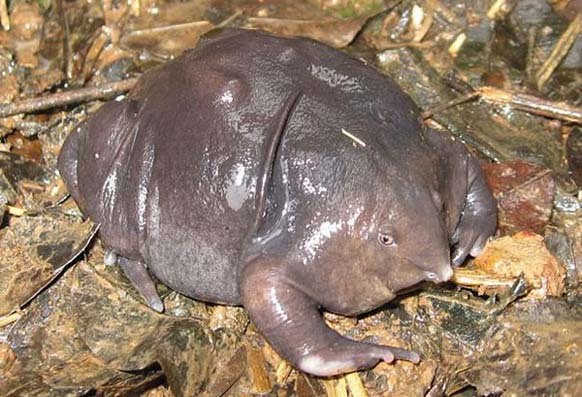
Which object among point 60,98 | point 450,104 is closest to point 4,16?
point 60,98

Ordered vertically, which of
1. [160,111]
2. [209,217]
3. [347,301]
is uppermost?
[160,111]

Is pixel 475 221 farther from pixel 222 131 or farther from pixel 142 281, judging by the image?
pixel 142 281

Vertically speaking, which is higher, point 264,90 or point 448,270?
point 264,90

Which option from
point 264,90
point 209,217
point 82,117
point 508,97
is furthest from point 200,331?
point 508,97

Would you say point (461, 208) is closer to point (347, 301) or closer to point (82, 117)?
point (347, 301)

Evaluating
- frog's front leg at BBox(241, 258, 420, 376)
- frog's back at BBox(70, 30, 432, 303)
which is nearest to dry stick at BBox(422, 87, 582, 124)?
frog's back at BBox(70, 30, 432, 303)

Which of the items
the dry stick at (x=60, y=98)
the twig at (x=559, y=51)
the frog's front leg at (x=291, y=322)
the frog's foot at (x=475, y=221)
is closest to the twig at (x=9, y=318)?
the dry stick at (x=60, y=98)

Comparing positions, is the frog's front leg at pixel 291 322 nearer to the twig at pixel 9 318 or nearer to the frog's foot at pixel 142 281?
the frog's foot at pixel 142 281
